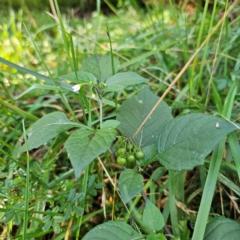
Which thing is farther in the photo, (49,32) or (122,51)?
(49,32)

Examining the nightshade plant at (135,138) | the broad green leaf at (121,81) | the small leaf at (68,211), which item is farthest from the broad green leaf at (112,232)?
the broad green leaf at (121,81)

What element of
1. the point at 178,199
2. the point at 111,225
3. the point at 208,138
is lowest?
the point at 178,199

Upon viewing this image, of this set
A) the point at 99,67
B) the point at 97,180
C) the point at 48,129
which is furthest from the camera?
the point at 97,180

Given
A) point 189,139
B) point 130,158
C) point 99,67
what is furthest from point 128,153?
point 99,67

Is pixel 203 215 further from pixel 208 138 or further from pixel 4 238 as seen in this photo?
pixel 4 238

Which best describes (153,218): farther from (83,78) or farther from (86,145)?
(83,78)

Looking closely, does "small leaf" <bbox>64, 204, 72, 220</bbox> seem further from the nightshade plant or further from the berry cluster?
the berry cluster

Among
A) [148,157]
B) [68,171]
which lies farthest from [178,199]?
[68,171]
